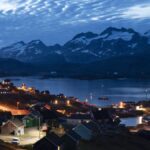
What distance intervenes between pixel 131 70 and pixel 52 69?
36041mm

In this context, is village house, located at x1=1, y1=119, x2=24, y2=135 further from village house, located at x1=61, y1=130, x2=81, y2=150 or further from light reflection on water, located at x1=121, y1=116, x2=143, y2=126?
light reflection on water, located at x1=121, y1=116, x2=143, y2=126

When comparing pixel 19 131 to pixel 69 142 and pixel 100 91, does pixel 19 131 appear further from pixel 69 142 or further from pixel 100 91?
pixel 100 91

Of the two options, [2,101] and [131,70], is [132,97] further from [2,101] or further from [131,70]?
[131,70]

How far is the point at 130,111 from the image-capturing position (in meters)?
50.8

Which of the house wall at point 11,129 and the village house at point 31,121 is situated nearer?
the house wall at point 11,129

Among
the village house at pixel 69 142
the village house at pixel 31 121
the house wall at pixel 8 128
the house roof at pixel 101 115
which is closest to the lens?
the village house at pixel 69 142

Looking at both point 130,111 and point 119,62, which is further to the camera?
point 119,62

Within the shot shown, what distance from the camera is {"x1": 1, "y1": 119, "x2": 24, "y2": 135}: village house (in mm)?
25953

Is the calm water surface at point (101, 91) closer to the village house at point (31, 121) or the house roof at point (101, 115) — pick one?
the house roof at point (101, 115)

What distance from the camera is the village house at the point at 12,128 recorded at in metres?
26.0

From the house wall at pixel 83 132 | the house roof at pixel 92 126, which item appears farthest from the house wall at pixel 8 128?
the house roof at pixel 92 126

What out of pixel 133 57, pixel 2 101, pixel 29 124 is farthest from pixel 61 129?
pixel 133 57

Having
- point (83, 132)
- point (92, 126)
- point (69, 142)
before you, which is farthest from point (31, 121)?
point (69, 142)

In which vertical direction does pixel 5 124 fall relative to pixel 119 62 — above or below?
below
